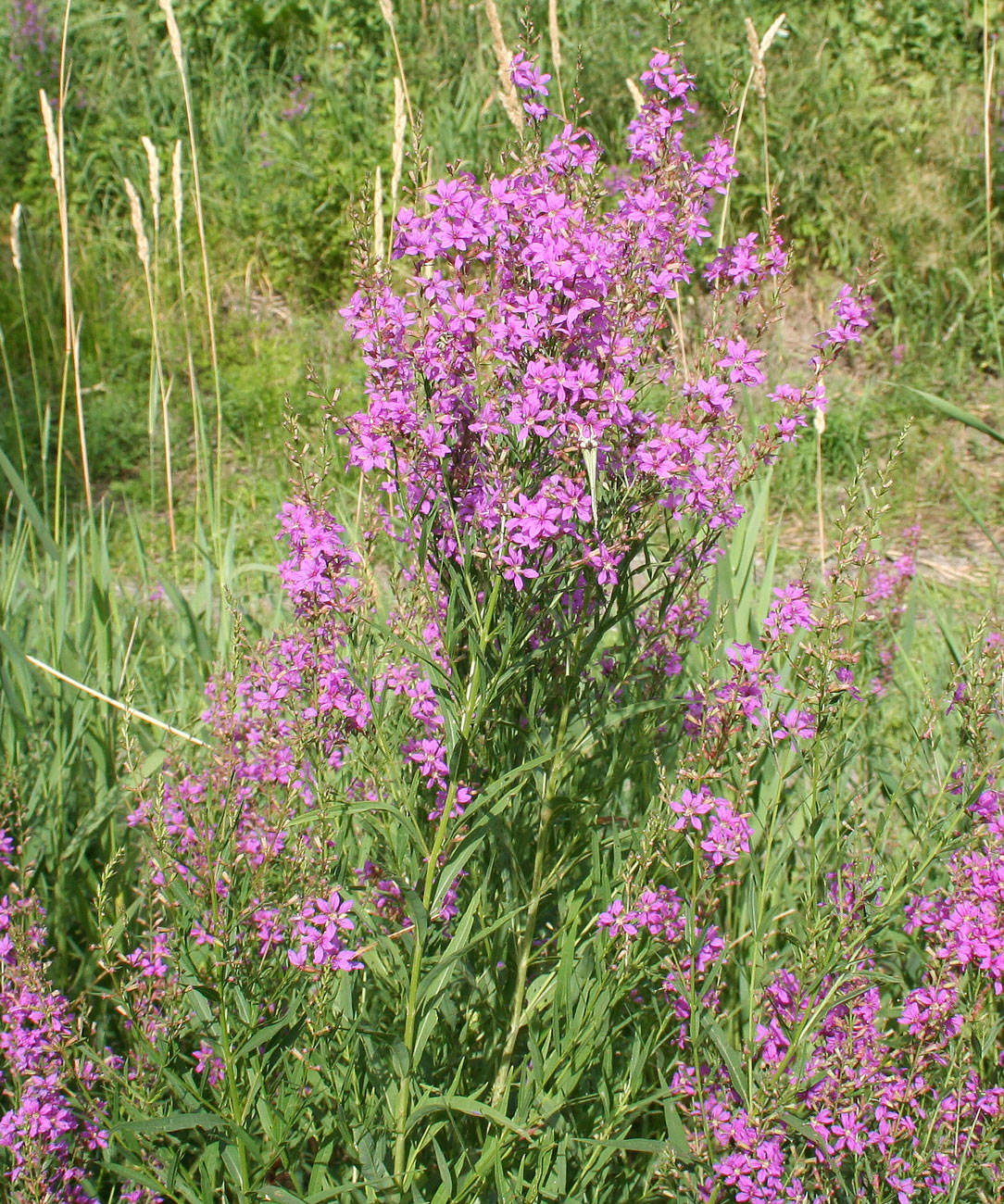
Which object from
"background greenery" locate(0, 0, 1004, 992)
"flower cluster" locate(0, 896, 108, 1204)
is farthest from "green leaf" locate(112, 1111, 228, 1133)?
"background greenery" locate(0, 0, 1004, 992)

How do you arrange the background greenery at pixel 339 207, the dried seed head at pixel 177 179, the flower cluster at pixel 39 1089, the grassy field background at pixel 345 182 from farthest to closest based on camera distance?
the grassy field background at pixel 345 182 < the background greenery at pixel 339 207 < the dried seed head at pixel 177 179 < the flower cluster at pixel 39 1089

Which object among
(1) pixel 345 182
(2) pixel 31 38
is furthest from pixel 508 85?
(2) pixel 31 38

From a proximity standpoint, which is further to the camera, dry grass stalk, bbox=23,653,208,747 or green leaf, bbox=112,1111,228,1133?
dry grass stalk, bbox=23,653,208,747

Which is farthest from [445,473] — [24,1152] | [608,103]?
[608,103]

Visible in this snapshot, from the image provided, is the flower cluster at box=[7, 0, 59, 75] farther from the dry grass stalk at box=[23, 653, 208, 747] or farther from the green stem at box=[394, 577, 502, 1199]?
the green stem at box=[394, 577, 502, 1199]

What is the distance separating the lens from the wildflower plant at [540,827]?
1448mm

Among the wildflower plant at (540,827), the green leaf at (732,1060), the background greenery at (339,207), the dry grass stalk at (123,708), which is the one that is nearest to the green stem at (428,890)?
the wildflower plant at (540,827)

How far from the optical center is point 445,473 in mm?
1451

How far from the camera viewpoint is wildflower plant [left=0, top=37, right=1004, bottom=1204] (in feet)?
4.75

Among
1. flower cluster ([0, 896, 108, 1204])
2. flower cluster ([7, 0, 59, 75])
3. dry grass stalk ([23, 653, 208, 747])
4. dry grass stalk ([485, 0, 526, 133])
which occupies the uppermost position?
dry grass stalk ([485, 0, 526, 133])

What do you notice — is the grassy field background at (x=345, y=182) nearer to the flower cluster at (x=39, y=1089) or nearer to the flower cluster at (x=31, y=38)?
the flower cluster at (x=31, y=38)

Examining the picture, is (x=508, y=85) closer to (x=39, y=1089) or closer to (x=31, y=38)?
(x=39, y=1089)

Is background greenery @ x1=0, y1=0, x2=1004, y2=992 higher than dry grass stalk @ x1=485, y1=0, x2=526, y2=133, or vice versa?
dry grass stalk @ x1=485, y1=0, x2=526, y2=133

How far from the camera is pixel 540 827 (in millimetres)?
1663
